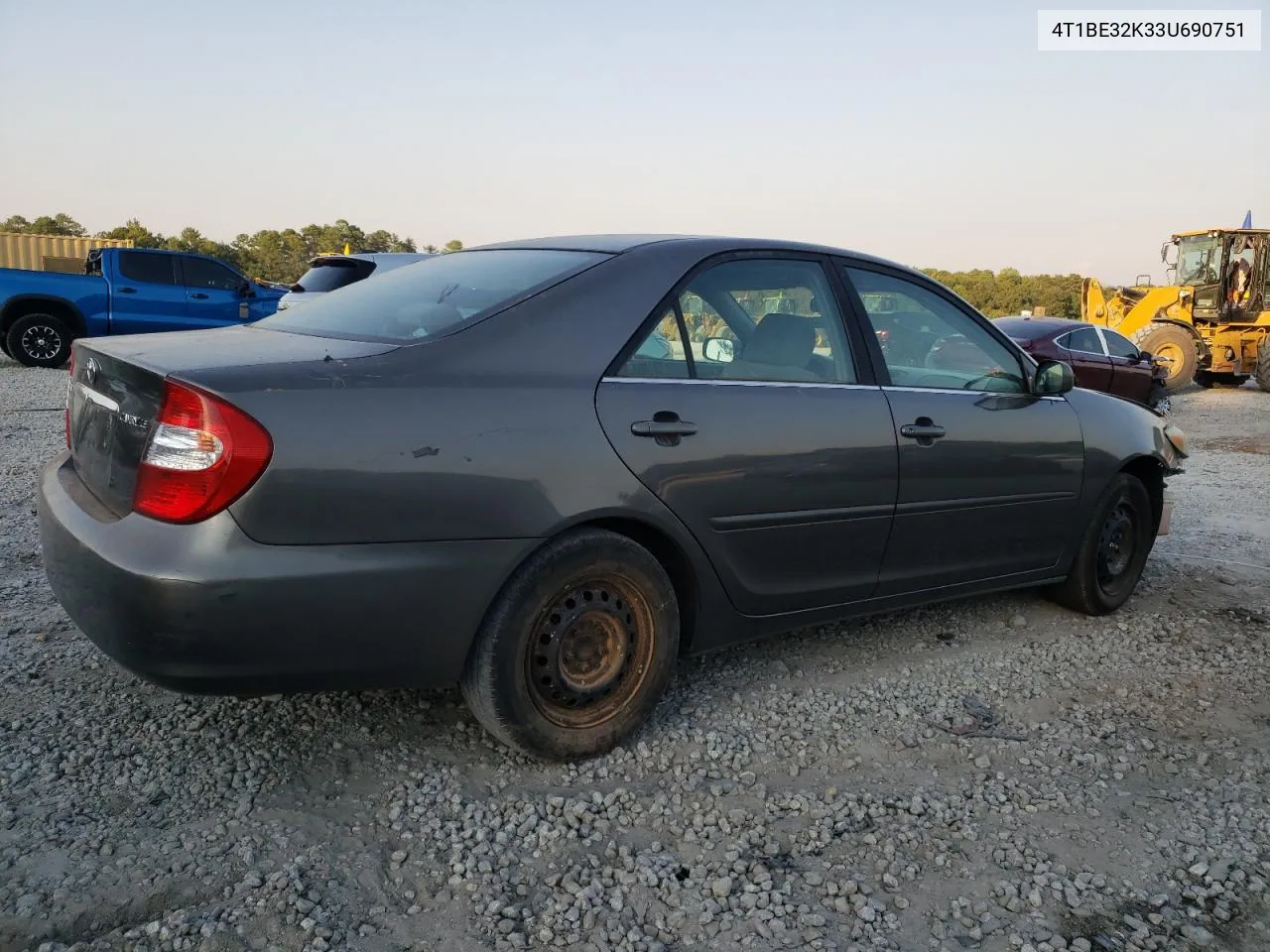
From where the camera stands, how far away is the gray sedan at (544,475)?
88.9 inches

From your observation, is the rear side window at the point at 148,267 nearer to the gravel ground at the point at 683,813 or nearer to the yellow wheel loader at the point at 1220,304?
the gravel ground at the point at 683,813

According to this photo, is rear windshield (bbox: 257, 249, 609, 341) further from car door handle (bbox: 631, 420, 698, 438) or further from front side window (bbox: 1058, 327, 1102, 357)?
front side window (bbox: 1058, 327, 1102, 357)

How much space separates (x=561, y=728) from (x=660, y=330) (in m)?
1.22

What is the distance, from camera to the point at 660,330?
2.96 metres

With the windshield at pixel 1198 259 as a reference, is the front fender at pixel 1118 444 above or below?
below

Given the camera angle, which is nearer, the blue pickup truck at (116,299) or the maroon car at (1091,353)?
the maroon car at (1091,353)

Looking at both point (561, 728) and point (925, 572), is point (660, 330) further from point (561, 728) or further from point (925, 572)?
point (925, 572)

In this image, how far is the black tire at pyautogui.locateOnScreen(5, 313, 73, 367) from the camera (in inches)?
497

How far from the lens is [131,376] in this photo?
2.45m

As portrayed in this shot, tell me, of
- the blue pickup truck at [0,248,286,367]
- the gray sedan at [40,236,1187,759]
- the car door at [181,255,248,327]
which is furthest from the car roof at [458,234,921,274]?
the car door at [181,255,248,327]

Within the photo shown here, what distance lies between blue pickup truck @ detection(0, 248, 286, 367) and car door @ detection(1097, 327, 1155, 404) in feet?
37.0

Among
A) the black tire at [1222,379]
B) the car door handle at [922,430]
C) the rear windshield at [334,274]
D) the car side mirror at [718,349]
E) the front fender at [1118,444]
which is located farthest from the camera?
the black tire at [1222,379]

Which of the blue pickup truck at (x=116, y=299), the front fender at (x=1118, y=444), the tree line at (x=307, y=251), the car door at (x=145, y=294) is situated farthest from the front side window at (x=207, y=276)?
the tree line at (x=307, y=251)

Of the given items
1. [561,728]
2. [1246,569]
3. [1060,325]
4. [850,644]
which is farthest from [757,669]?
[1060,325]
